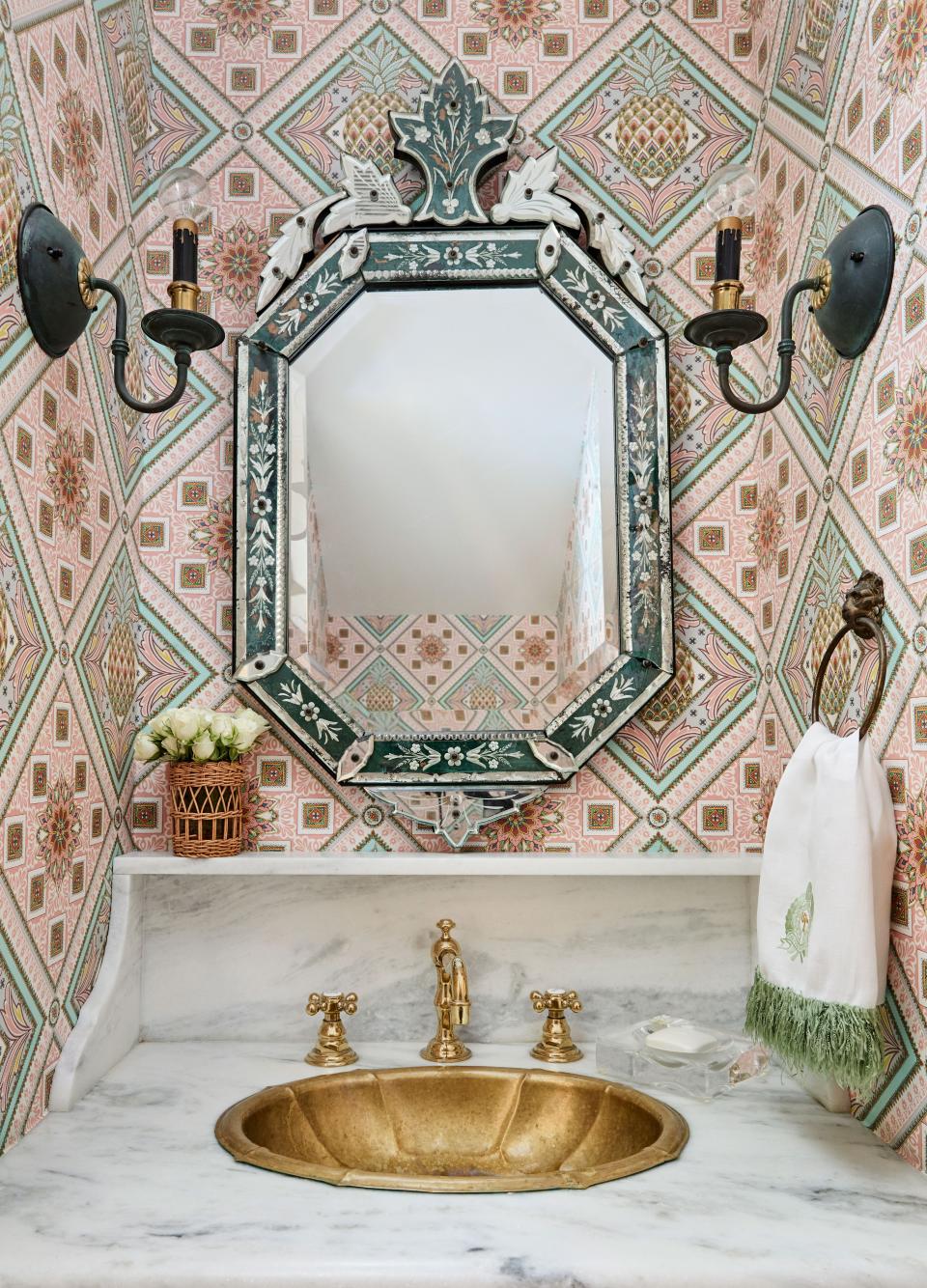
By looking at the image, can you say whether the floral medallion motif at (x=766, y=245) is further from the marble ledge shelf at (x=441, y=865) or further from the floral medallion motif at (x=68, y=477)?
the floral medallion motif at (x=68, y=477)

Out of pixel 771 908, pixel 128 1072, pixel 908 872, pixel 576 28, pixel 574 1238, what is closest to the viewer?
pixel 574 1238

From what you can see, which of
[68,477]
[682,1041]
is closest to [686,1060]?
[682,1041]

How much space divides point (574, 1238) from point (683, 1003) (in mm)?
601

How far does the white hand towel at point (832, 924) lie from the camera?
3.39 feet

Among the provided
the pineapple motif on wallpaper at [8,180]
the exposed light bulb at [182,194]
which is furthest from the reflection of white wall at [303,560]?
the pineapple motif on wallpaper at [8,180]

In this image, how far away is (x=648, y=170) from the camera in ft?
5.09

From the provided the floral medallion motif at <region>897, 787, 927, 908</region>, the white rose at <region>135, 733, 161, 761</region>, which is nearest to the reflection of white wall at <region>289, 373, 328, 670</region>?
the white rose at <region>135, 733, 161, 761</region>

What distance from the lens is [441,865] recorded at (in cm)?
139

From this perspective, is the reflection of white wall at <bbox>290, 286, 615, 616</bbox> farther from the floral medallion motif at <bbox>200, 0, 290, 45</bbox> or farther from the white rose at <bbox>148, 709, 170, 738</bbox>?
the floral medallion motif at <bbox>200, 0, 290, 45</bbox>

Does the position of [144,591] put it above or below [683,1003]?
above

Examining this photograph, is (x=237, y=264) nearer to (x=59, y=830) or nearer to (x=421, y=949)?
(x=59, y=830)

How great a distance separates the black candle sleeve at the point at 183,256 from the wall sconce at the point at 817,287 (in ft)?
1.88

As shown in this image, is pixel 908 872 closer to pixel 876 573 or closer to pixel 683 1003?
pixel 876 573

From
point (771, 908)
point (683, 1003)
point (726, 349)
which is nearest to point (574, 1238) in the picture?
point (771, 908)
